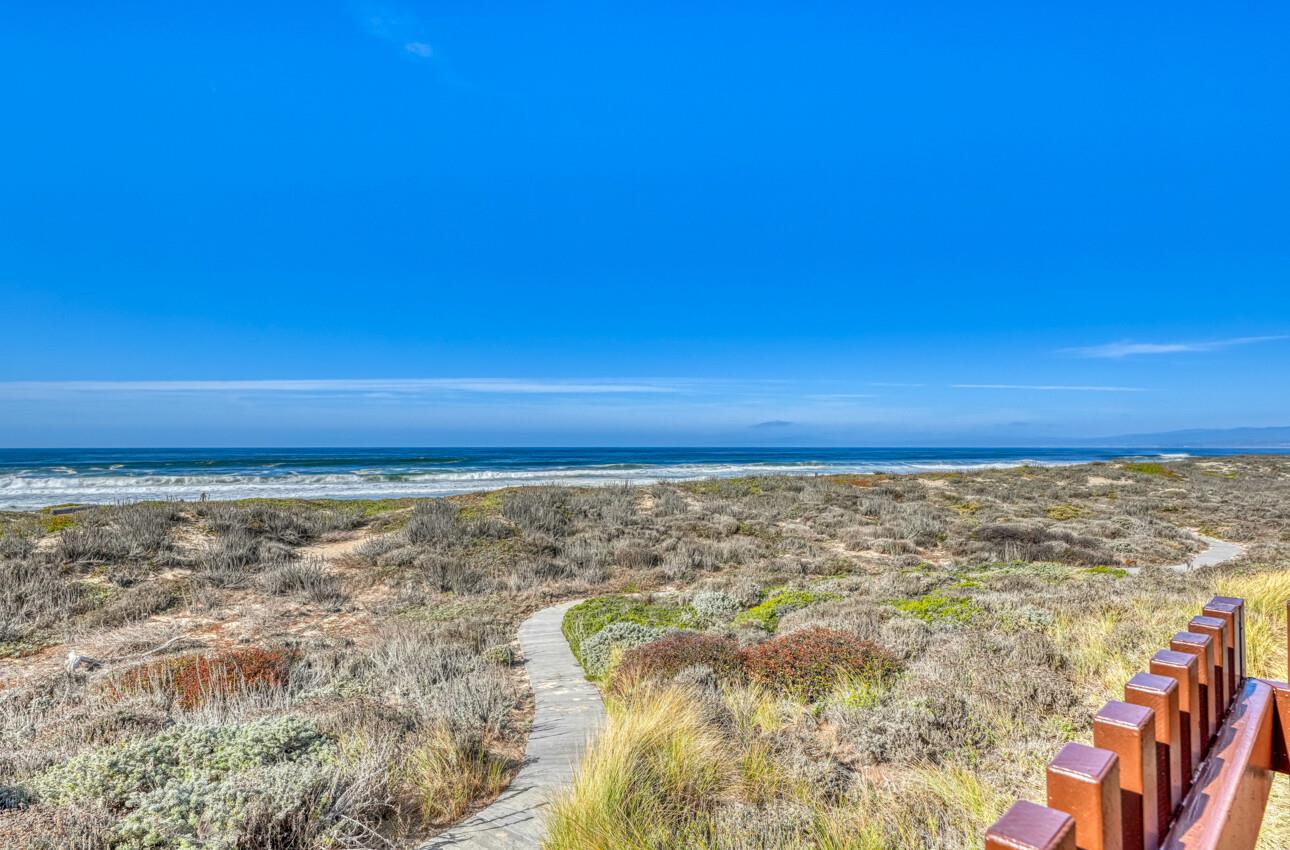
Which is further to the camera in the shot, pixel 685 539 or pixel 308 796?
pixel 685 539

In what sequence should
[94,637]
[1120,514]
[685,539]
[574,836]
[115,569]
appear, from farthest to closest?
[1120,514] < [685,539] < [115,569] < [94,637] < [574,836]

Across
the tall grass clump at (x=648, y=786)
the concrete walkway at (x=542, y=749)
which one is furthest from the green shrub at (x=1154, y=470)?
the tall grass clump at (x=648, y=786)

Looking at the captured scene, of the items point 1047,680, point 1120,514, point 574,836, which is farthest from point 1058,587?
point 1120,514

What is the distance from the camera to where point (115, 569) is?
11.1m

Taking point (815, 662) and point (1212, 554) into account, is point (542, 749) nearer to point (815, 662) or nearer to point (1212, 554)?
point (815, 662)

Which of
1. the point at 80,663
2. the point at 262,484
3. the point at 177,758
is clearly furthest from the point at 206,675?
the point at 262,484

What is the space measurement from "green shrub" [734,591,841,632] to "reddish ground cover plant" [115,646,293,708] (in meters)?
5.03

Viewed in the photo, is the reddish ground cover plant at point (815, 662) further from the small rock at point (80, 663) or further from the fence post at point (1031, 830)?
the small rock at point (80, 663)

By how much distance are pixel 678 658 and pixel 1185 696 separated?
15.5 feet

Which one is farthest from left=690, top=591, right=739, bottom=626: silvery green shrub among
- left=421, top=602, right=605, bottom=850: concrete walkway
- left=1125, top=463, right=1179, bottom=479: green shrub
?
left=1125, top=463, right=1179, bottom=479: green shrub

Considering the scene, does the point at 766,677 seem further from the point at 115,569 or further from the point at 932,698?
the point at 115,569

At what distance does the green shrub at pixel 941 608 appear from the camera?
703 centimetres

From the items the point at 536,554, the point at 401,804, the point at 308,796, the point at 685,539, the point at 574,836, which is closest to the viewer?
the point at 574,836

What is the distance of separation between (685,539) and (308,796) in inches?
486
